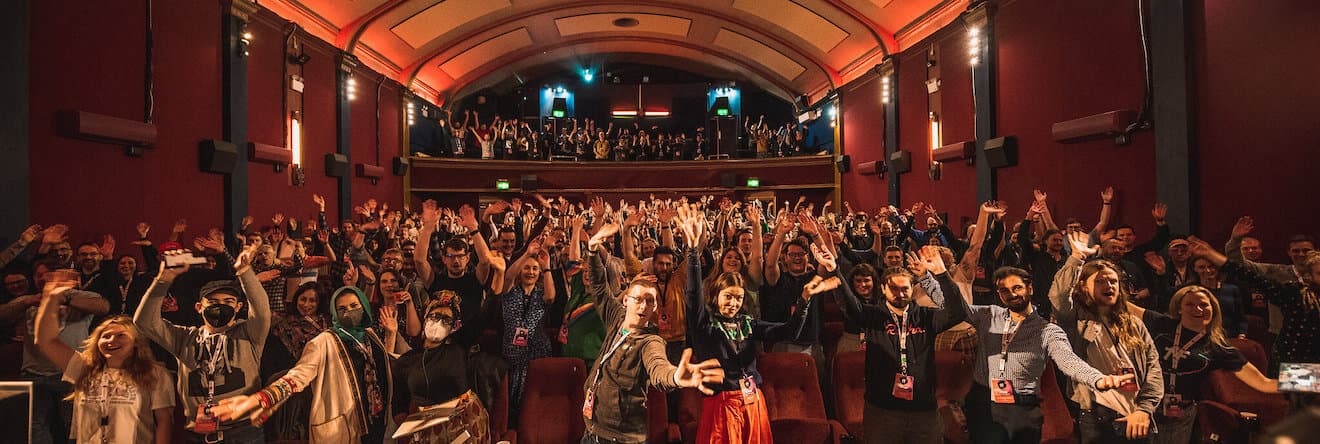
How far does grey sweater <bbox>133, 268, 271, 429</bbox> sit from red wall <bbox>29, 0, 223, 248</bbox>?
13.4ft

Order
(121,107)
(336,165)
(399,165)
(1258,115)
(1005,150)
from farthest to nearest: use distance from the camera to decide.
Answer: (399,165)
(336,165)
(1005,150)
(121,107)
(1258,115)

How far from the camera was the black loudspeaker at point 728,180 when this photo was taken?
16.0 metres

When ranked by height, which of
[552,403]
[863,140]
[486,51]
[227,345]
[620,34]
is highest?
[620,34]

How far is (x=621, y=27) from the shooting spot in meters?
16.5

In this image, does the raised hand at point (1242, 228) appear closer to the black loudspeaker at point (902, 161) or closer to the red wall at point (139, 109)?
the black loudspeaker at point (902, 161)

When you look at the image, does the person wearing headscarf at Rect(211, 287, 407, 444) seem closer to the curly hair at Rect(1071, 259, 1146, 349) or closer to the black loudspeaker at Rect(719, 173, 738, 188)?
the curly hair at Rect(1071, 259, 1146, 349)

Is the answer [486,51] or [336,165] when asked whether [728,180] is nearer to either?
[486,51]

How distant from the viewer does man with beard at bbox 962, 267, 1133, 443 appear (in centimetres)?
292

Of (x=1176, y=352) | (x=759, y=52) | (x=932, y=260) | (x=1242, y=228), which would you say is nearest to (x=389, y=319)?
(x=932, y=260)

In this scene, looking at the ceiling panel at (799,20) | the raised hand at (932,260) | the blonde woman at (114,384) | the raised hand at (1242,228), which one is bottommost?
the blonde woman at (114,384)

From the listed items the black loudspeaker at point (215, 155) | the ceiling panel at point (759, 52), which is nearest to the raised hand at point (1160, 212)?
the black loudspeaker at point (215, 155)

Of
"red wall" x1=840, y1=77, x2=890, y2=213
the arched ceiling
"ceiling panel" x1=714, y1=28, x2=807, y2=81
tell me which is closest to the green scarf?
the arched ceiling

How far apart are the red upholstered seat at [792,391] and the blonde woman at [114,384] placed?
2.78m

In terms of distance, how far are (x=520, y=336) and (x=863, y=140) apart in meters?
11.0
